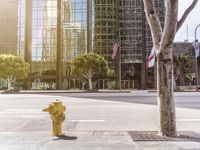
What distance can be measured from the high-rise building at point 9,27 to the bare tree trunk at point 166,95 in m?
85.9

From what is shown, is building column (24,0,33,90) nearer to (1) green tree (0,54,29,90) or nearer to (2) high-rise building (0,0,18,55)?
(2) high-rise building (0,0,18,55)

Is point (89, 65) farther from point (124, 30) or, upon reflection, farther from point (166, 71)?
point (166, 71)

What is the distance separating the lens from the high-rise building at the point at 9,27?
93562mm

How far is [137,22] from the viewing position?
281ft

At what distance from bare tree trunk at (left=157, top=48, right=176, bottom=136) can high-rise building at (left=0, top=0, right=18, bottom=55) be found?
85.9 meters

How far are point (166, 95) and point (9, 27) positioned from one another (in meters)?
89.0

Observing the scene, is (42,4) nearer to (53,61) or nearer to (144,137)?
(53,61)

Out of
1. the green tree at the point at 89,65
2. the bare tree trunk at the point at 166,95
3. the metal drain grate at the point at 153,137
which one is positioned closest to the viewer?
the metal drain grate at the point at 153,137

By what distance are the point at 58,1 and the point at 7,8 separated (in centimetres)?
1586

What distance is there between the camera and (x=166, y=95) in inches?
379

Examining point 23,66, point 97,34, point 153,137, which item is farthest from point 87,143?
point 97,34

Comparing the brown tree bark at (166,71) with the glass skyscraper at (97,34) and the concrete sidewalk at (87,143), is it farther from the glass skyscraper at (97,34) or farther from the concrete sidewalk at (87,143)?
the glass skyscraper at (97,34)

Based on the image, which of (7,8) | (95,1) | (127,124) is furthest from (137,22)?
(127,124)

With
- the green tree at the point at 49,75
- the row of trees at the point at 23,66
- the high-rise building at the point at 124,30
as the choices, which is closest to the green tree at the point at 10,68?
the row of trees at the point at 23,66
